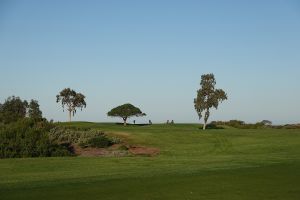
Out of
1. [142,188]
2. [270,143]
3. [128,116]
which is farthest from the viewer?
[128,116]

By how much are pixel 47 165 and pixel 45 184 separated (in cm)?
1127

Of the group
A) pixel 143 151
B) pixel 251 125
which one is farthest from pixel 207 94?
pixel 143 151

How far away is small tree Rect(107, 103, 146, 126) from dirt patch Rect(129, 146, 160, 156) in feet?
176

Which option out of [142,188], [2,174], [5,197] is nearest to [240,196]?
[142,188]

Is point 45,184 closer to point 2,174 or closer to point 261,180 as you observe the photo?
point 2,174

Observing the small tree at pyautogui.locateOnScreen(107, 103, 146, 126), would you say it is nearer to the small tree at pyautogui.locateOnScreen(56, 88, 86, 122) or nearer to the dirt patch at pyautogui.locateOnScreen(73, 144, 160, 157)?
the small tree at pyautogui.locateOnScreen(56, 88, 86, 122)

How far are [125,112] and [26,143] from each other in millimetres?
58299

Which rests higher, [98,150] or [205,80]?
[205,80]

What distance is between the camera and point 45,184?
20.4 m

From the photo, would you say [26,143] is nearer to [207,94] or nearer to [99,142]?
[99,142]

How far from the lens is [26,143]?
49500 millimetres

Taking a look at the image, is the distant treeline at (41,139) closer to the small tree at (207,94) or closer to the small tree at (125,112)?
the small tree at (207,94)

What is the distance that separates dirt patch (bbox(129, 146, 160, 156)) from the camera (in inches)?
1927

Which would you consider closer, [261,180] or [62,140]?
[261,180]
